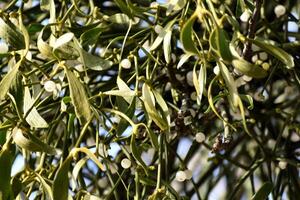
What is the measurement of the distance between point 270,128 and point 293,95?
0.11 m

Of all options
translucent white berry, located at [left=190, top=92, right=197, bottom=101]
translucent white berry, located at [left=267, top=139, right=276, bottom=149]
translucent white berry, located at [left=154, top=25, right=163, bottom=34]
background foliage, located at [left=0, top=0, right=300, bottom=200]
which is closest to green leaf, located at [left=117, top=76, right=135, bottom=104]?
background foliage, located at [left=0, top=0, right=300, bottom=200]

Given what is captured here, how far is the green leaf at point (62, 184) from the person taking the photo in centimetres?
67

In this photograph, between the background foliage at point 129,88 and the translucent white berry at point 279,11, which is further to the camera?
the translucent white berry at point 279,11

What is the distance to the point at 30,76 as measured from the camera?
0.80 m

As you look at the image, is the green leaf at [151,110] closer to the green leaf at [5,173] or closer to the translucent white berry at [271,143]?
the green leaf at [5,173]

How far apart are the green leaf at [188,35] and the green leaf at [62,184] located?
0.51 feet

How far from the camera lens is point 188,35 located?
645 millimetres

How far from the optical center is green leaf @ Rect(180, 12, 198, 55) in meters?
0.64

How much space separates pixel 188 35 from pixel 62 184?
181 mm

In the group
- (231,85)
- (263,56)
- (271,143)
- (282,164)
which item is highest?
(231,85)

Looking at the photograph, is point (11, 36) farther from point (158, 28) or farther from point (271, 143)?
point (271, 143)

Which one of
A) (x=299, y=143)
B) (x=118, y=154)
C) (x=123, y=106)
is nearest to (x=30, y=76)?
(x=123, y=106)

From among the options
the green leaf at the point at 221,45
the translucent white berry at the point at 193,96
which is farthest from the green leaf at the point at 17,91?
the translucent white berry at the point at 193,96

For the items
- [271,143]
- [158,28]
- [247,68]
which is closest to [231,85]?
[247,68]
